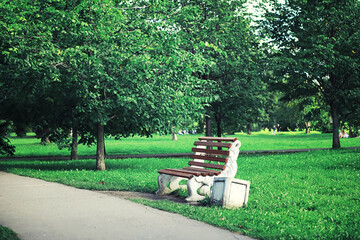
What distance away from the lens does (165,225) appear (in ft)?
18.6

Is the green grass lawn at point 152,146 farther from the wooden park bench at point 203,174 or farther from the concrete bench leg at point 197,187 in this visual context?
the concrete bench leg at point 197,187

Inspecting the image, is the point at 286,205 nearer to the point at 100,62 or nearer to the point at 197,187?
the point at 197,187

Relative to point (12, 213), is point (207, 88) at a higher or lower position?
higher

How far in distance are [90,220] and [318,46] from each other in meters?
18.3

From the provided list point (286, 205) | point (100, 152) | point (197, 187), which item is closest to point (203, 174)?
point (197, 187)

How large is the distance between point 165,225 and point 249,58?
16306 millimetres

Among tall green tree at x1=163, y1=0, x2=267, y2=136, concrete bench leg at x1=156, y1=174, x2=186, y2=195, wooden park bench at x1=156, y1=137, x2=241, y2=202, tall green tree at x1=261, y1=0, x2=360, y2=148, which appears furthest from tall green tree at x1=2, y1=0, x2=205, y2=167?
tall green tree at x1=261, y1=0, x2=360, y2=148

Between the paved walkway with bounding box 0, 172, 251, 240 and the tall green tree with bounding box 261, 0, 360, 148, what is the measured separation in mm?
15918

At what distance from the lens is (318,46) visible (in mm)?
21250

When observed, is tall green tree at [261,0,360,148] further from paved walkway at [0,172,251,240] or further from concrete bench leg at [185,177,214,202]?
paved walkway at [0,172,251,240]

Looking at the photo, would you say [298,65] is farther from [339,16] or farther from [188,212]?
[188,212]

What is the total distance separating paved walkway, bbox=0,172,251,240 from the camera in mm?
5180

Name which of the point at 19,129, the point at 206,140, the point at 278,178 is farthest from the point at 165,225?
the point at 19,129

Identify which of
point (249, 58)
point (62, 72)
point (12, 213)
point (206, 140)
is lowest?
point (12, 213)
